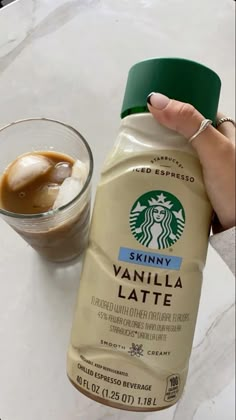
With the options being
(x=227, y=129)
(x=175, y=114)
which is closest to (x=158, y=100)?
(x=175, y=114)

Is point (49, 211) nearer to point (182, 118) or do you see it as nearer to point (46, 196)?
point (46, 196)

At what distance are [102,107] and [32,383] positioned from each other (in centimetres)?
33

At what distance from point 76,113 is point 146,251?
0.26 m

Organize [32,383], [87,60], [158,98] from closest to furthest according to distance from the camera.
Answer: [158,98], [32,383], [87,60]

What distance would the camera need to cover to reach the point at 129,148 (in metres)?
0.50

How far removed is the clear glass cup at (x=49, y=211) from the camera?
1.78ft

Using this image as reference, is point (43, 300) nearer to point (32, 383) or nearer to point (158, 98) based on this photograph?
point (32, 383)

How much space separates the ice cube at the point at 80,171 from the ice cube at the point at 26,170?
0.03 metres

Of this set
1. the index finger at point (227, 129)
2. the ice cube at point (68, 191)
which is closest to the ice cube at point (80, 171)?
the ice cube at point (68, 191)

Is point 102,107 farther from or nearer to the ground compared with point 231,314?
farther from the ground

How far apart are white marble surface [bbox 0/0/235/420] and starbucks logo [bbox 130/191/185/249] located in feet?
0.60

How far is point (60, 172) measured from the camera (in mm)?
582

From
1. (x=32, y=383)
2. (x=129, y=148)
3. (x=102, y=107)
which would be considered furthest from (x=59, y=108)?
(x=32, y=383)

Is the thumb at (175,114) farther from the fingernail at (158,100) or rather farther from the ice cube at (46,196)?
the ice cube at (46,196)
